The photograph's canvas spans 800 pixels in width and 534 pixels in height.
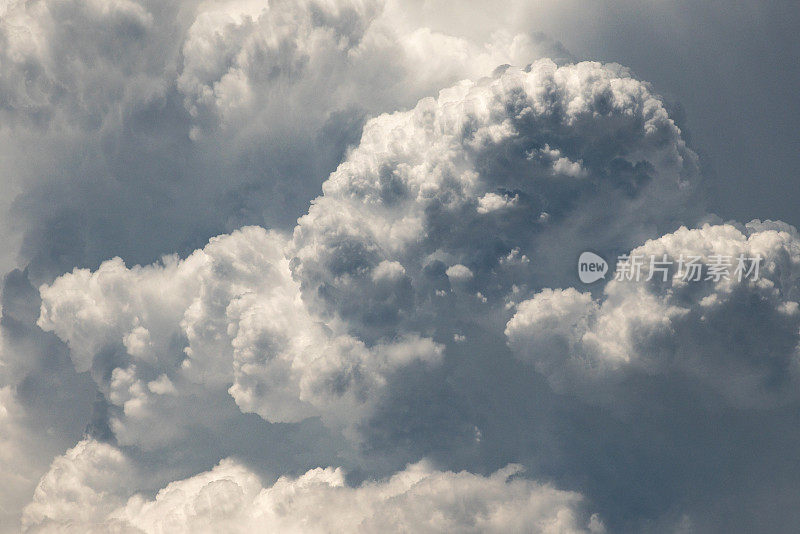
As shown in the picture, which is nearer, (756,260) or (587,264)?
(756,260)

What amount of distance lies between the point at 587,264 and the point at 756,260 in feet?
127

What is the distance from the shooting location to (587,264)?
412ft

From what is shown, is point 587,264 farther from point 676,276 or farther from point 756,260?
point 756,260

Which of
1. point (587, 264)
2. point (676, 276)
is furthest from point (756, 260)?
point (587, 264)

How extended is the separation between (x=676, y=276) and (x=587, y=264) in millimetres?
21311

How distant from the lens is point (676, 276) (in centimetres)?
12100

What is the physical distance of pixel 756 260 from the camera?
383 ft

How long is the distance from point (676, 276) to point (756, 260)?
18.0 metres
